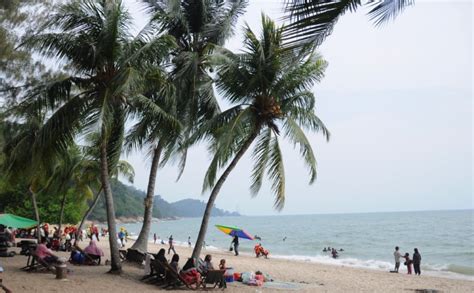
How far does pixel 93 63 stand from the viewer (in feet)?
36.4

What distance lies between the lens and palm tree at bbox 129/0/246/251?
13.0 m

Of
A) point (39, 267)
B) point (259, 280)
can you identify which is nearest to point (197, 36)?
point (259, 280)

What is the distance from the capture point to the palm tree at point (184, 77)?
42.8ft

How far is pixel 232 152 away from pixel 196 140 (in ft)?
4.72

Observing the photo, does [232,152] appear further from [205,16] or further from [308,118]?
[205,16]

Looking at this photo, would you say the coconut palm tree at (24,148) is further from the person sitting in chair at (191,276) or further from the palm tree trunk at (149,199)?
the person sitting in chair at (191,276)

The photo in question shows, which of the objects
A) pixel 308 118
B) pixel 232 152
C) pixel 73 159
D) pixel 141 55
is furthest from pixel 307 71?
pixel 73 159

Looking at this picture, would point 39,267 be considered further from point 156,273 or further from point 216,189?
point 216,189

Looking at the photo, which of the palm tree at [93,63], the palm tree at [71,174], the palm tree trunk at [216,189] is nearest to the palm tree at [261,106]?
the palm tree trunk at [216,189]

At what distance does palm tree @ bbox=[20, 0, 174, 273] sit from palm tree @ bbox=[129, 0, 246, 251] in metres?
1.22

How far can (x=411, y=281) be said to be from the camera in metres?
16.3

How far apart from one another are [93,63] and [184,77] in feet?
9.96

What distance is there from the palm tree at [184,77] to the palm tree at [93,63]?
1224 mm

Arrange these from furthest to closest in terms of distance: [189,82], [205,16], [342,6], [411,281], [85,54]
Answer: [411,281]
[205,16]
[189,82]
[85,54]
[342,6]
